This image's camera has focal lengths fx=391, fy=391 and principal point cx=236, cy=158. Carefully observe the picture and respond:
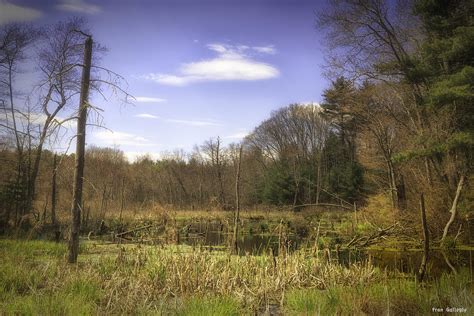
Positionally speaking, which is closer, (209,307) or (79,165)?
(209,307)

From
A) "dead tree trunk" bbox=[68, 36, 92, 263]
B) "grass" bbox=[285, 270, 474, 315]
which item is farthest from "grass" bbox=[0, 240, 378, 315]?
"grass" bbox=[285, 270, 474, 315]

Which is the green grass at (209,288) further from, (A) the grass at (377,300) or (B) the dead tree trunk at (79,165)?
(B) the dead tree trunk at (79,165)

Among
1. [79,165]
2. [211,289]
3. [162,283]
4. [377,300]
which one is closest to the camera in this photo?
[377,300]

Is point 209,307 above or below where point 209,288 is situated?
above

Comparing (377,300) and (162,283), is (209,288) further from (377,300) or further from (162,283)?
(377,300)

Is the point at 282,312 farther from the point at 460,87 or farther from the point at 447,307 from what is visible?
the point at 460,87

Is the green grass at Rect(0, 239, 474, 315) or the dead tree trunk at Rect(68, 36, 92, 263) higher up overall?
the dead tree trunk at Rect(68, 36, 92, 263)

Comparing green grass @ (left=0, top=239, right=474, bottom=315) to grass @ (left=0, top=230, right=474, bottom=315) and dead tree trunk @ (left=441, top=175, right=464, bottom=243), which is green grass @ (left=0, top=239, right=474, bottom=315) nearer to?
grass @ (left=0, top=230, right=474, bottom=315)

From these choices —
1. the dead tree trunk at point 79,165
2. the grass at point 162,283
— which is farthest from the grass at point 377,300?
the dead tree trunk at point 79,165

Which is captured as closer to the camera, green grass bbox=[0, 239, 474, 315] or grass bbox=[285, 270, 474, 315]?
green grass bbox=[0, 239, 474, 315]

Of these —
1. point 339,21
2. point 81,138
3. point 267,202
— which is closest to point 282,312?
point 81,138

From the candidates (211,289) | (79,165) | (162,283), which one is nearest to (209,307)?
(211,289)

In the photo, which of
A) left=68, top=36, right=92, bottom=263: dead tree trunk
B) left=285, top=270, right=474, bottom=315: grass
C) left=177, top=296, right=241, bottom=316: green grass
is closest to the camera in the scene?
left=177, top=296, right=241, bottom=316: green grass

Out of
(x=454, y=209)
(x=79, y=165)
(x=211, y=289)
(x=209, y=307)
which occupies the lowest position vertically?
(x=211, y=289)
